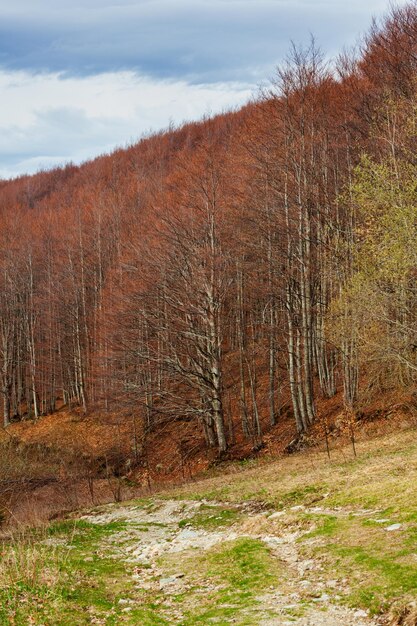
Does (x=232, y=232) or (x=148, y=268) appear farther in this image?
(x=148, y=268)

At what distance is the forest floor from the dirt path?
2 centimetres

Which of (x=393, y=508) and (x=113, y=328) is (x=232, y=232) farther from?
(x=393, y=508)

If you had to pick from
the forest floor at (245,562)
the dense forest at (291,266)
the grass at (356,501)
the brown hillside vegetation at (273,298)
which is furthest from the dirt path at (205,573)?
the dense forest at (291,266)

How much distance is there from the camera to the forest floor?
6.32 meters

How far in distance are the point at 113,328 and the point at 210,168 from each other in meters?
10.3

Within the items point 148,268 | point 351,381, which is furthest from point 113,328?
point 351,381

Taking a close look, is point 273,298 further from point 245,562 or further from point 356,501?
point 245,562

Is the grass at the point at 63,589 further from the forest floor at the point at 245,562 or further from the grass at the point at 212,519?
the grass at the point at 212,519

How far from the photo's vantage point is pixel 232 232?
26.0 m

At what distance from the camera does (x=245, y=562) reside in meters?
8.05

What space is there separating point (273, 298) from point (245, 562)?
18834 mm

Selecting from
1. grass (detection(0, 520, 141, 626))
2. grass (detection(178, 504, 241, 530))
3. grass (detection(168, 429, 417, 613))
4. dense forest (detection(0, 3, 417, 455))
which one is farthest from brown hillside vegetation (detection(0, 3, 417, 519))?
grass (detection(0, 520, 141, 626))

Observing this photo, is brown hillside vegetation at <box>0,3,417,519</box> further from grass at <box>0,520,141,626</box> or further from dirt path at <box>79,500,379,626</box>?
grass at <box>0,520,141,626</box>

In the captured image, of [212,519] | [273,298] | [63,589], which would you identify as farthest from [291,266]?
[63,589]
